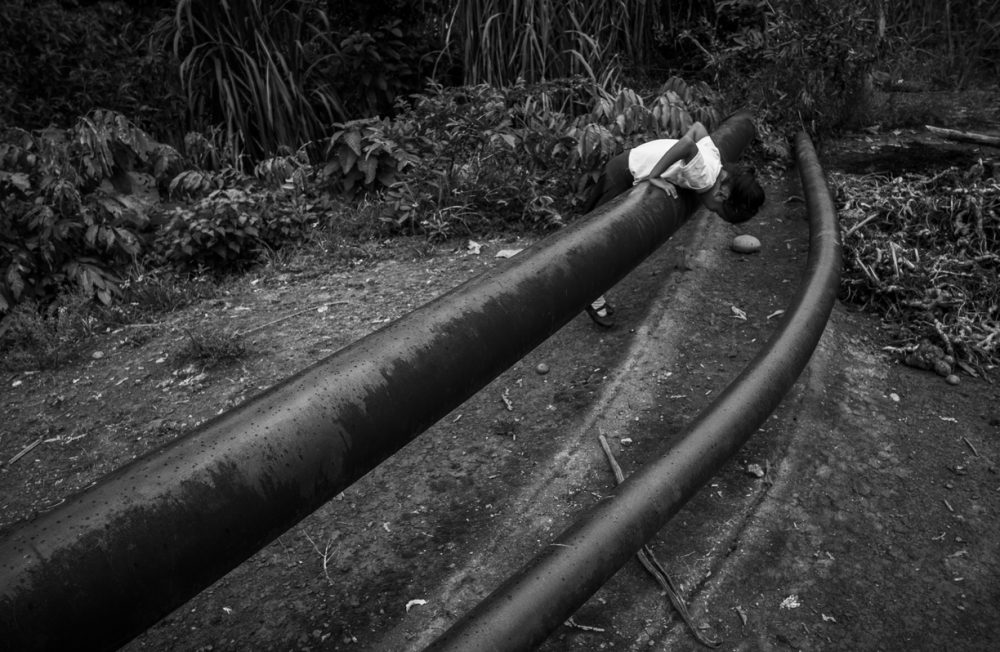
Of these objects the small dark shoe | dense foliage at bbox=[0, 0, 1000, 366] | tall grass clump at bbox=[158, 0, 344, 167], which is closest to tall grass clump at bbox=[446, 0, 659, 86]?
dense foliage at bbox=[0, 0, 1000, 366]

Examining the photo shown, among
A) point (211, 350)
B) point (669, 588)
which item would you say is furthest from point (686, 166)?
point (211, 350)

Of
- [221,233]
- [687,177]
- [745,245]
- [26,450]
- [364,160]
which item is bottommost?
[745,245]

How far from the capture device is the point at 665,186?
263 cm

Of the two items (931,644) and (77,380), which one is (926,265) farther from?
(77,380)

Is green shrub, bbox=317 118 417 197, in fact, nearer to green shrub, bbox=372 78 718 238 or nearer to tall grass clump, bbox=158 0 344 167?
green shrub, bbox=372 78 718 238

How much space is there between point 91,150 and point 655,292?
3.30 metres

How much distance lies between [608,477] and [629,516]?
2.56 feet

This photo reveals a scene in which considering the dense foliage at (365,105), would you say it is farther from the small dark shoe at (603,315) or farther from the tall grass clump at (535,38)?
the small dark shoe at (603,315)

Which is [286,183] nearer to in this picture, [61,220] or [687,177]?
[61,220]

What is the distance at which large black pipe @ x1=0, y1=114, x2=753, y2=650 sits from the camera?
0.98 meters

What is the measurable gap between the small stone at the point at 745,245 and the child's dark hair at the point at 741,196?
0.71 meters

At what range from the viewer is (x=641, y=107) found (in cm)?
458

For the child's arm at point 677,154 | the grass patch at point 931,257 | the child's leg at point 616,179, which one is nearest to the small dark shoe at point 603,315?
the child's leg at point 616,179

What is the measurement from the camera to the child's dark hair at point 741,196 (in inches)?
130
